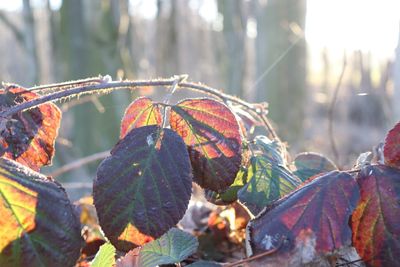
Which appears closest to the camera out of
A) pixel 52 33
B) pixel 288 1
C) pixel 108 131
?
pixel 108 131

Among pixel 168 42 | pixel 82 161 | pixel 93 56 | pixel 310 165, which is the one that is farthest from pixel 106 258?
pixel 168 42

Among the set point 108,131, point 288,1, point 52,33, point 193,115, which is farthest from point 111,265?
point 52,33

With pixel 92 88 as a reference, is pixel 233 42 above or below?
above

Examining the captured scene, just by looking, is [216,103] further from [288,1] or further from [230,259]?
[288,1]

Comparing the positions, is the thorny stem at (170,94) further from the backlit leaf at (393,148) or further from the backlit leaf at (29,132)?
the backlit leaf at (393,148)

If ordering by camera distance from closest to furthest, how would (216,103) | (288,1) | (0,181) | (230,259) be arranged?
(0,181), (216,103), (230,259), (288,1)

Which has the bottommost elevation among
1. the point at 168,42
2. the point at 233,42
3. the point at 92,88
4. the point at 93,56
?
the point at 92,88

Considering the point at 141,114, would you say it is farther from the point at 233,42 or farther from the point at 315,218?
the point at 233,42
